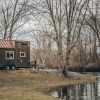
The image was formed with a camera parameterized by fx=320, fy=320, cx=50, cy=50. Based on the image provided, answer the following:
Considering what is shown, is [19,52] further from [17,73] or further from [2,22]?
[2,22]

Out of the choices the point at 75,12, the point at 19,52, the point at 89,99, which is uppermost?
the point at 75,12

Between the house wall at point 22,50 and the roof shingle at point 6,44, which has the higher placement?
the roof shingle at point 6,44

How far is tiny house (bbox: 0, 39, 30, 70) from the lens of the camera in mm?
48219

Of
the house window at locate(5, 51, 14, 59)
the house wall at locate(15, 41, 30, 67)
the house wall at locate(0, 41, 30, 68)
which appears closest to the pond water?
the house wall at locate(0, 41, 30, 68)

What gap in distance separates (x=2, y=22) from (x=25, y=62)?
67.8ft

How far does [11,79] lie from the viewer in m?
35.0

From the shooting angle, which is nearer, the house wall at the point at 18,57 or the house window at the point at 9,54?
the house wall at the point at 18,57

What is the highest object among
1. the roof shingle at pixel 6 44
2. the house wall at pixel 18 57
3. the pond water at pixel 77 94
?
the roof shingle at pixel 6 44

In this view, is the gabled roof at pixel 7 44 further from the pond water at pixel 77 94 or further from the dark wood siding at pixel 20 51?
the pond water at pixel 77 94

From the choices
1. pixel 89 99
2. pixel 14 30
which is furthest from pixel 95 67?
pixel 89 99

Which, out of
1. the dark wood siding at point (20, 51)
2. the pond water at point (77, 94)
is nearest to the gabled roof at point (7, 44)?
the dark wood siding at point (20, 51)

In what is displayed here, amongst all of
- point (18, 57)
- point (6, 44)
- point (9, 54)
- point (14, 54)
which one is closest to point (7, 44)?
point (6, 44)

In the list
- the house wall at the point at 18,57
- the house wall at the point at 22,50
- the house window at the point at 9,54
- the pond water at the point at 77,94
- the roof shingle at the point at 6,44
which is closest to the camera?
the pond water at the point at 77,94

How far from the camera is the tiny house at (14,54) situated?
48219mm
